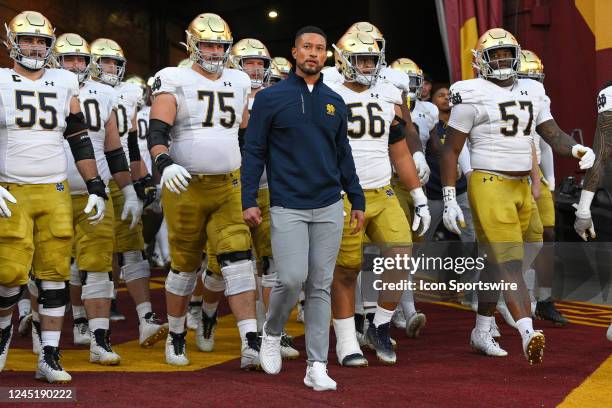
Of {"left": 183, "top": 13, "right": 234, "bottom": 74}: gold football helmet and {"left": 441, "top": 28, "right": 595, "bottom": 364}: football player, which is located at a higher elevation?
{"left": 183, "top": 13, "right": 234, "bottom": 74}: gold football helmet

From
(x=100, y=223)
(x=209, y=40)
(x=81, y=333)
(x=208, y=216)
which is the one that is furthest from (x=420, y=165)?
(x=81, y=333)

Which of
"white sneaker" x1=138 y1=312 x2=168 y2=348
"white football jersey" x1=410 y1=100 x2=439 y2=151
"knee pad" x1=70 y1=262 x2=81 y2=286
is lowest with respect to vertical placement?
"white sneaker" x1=138 y1=312 x2=168 y2=348

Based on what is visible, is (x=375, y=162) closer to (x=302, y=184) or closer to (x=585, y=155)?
(x=302, y=184)

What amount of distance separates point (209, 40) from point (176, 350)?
1715mm

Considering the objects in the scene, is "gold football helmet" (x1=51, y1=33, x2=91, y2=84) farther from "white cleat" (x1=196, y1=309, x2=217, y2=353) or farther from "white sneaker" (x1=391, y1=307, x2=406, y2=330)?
"white sneaker" (x1=391, y1=307, x2=406, y2=330)

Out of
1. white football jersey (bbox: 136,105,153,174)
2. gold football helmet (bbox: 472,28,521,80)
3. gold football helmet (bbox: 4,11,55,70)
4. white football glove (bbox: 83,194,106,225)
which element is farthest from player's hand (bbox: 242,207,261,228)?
white football jersey (bbox: 136,105,153,174)

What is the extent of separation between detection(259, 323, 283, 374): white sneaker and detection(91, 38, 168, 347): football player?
4.35ft

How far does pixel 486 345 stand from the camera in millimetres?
5773

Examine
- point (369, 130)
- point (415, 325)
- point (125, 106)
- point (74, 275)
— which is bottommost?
point (415, 325)

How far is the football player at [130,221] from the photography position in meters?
6.46

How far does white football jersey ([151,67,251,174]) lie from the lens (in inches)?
218

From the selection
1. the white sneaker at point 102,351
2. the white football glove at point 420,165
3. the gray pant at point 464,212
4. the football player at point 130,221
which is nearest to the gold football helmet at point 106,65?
the football player at point 130,221

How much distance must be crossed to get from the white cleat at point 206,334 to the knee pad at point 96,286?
0.60 meters

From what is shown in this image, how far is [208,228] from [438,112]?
134 inches
